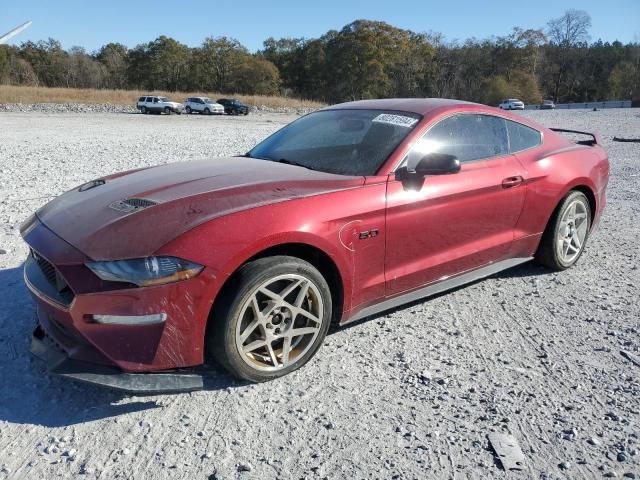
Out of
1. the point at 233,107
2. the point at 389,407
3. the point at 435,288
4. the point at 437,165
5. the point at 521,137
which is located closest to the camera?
the point at 389,407

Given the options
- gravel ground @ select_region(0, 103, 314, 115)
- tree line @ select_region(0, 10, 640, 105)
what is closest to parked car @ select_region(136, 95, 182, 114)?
gravel ground @ select_region(0, 103, 314, 115)

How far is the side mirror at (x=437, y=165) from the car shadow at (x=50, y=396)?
166 cm

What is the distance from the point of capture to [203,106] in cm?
4488

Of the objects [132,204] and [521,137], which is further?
[521,137]

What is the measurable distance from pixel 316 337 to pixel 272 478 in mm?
943

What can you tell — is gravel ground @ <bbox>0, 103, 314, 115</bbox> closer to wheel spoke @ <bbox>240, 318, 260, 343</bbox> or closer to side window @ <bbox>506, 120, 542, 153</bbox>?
side window @ <bbox>506, 120, 542, 153</bbox>

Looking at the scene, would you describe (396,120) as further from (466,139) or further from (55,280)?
(55,280)

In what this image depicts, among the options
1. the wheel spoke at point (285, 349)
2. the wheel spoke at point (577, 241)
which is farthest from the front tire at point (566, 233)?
the wheel spoke at point (285, 349)

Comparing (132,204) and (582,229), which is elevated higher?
(132,204)

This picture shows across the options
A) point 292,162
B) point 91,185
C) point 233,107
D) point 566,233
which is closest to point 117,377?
point 91,185

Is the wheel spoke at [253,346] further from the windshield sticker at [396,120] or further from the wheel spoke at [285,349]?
the windshield sticker at [396,120]

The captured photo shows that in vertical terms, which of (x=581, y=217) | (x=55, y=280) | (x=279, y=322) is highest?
(x=55, y=280)

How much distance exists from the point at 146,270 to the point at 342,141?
1.83 m

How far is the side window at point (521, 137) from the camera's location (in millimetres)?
4113
